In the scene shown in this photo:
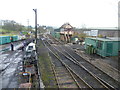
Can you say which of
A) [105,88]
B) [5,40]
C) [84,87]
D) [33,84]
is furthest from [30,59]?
[5,40]

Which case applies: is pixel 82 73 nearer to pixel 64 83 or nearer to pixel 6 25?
pixel 64 83

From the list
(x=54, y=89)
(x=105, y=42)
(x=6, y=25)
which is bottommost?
(x=54, y=89)

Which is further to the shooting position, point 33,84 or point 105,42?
point 105,42

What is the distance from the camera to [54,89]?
21.1 ft

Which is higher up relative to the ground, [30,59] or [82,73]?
[30,59]

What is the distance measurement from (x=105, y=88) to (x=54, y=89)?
3135 millimetres

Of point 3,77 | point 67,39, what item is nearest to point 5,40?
point 67,39

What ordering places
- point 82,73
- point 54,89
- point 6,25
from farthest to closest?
point 6,25
point 82,73
point 54,89

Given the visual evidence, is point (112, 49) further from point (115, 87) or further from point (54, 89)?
point (54, 89)

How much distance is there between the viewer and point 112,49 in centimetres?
1408

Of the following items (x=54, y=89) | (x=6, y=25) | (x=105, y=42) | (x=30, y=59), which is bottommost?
(x=54, y=89)

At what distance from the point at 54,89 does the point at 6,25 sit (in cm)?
6197

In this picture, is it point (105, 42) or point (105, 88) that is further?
point (105, 42)

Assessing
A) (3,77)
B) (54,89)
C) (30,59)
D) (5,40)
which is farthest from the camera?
(5,40)
